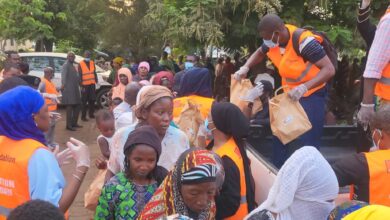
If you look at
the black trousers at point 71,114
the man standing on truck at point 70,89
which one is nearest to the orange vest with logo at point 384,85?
the man standing on truck at point 70,89

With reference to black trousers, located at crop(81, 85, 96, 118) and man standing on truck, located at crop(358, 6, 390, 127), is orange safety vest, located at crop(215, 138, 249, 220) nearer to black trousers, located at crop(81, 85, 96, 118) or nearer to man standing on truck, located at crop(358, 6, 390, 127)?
man standing on truck, located at crop(358, 6, 390, 127)

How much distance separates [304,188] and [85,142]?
9275 mm

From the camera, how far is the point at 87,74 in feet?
44.0

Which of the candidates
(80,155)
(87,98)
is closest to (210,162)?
(80,155)

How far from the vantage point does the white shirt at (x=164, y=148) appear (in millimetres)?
3676

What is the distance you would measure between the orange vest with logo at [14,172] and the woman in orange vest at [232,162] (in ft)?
3.69

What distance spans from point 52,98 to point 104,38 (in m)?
12.7

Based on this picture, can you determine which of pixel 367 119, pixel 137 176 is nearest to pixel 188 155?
pixel 137 176

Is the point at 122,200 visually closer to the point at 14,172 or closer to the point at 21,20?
the point at 14,172

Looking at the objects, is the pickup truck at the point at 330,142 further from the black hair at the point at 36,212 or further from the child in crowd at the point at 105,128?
the black hair at the point at 36,212

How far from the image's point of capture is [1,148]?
9.61 ft

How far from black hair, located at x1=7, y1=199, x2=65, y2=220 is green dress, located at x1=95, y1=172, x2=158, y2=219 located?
3.16 ft

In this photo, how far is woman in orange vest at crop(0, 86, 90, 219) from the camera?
2803mm

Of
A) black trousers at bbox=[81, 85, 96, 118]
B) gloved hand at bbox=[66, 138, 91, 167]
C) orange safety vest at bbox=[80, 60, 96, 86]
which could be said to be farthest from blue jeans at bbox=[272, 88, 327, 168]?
black trousers at bbox=[81, 85, 96, 118]
